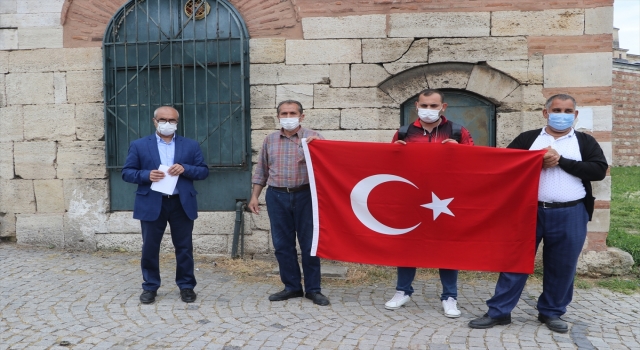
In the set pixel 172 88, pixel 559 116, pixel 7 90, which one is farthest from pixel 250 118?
pixel 559 116

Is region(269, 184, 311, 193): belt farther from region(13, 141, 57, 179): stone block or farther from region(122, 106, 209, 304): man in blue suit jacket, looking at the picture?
region(13, 141, 57, 179): stone block

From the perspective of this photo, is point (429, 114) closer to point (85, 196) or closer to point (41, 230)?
point (85, 196)

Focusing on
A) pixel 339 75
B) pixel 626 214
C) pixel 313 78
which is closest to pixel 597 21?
pixel 339 75

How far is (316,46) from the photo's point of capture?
6695mm

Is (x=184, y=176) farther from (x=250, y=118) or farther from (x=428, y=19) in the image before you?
(x=428, y=19)

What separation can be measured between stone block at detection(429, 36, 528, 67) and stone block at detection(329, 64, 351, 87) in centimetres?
99

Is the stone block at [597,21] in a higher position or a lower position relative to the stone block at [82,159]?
higher

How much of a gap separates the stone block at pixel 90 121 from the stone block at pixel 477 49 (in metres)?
4.25

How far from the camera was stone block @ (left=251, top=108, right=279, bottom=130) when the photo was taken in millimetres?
6832

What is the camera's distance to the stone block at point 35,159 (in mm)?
7281

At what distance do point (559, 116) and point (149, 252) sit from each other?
368 cm

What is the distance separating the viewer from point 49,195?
24.0 ft

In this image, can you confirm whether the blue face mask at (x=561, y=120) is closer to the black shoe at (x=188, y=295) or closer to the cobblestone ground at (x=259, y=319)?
the cobblestone ground at (x=259, y=319)

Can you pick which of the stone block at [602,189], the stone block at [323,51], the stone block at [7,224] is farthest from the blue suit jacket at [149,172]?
the stone block at [602,189]
